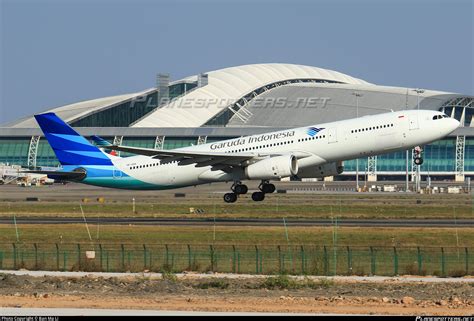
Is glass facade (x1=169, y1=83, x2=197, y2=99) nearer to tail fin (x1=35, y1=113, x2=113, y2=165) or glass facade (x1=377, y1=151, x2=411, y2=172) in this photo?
glass facade (x1=377, y1=151, x2=411, y2=172)

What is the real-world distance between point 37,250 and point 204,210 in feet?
82.9

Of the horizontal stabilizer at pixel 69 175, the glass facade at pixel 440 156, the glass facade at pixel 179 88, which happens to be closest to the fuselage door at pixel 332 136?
the horizontal stabilizer at pixel 69 175

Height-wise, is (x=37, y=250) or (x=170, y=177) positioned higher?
(x=170, y=177)

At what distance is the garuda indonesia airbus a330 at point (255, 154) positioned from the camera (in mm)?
62562

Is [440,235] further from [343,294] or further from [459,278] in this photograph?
[343,294]

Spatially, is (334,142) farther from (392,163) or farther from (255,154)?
(392,163)

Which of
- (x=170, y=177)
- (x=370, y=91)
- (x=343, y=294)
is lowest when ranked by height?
(x=343, y=294)

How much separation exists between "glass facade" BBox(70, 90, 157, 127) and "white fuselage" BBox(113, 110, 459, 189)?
311 ft

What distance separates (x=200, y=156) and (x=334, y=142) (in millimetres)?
8932

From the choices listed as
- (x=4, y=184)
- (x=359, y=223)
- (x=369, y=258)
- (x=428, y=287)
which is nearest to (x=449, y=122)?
(x=359, y=223)

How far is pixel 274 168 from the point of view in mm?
63500

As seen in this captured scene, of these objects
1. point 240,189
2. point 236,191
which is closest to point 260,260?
point 240,189

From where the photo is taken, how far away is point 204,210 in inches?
2761

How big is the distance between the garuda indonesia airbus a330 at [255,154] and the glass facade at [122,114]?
90.9 m
